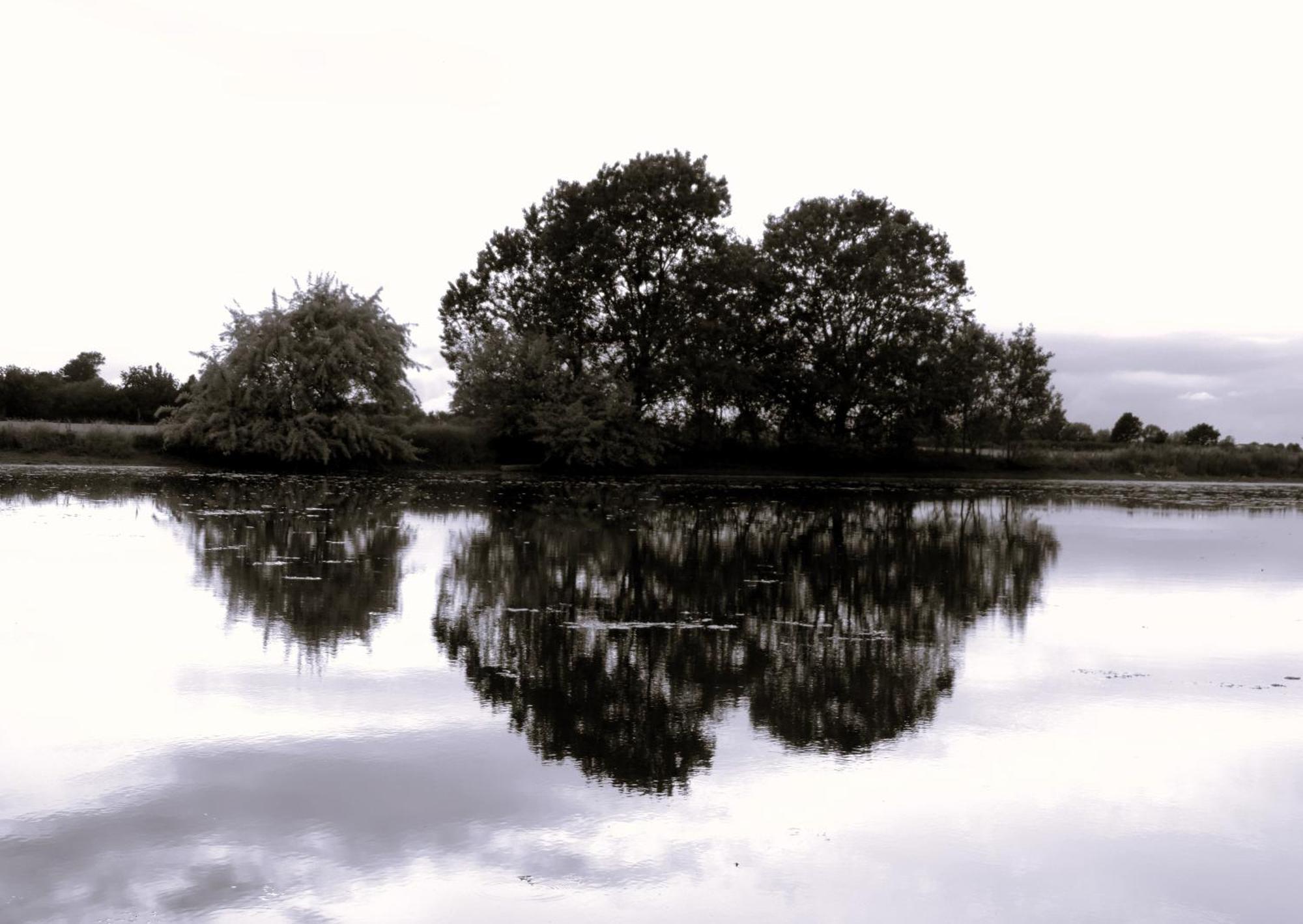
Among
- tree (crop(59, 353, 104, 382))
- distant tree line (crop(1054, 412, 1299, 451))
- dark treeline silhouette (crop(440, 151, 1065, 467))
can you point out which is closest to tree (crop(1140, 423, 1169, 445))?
distant tree line (crop(1054, 412, 1299, 451))

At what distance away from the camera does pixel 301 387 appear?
39.0 m

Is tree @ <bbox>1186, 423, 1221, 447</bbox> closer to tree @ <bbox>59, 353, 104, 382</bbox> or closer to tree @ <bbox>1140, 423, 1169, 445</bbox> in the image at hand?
tree @ <bbox>1140, 423, 1169, 445</bbox>

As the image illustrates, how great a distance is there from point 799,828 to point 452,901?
1657 millimetres

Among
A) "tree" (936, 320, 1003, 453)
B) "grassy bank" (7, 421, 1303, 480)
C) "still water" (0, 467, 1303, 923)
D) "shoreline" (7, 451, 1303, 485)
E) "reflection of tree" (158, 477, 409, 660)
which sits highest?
"tree" (936, 320, 1003, 453)

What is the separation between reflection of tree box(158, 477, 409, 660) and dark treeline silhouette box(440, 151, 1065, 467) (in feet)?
59.9

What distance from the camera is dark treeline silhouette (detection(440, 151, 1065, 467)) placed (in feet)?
144

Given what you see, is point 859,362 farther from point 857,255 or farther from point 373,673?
point 373,673

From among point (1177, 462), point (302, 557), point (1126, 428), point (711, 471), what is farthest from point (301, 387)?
point (1126, 428)

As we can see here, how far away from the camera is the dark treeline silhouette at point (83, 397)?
53.5 m

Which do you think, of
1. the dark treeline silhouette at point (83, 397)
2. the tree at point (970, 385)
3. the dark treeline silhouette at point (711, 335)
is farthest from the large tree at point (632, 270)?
the dark treeline silhouette at point (83, 397)

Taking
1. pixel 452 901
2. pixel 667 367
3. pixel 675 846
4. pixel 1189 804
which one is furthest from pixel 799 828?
pixel 667 367

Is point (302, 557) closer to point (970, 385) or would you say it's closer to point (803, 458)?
point (803, 458)

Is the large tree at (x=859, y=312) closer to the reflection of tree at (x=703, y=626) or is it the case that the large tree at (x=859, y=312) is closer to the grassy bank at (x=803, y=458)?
the grassy bank at (x=803, y=458)

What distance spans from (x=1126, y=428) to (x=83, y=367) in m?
66.8
